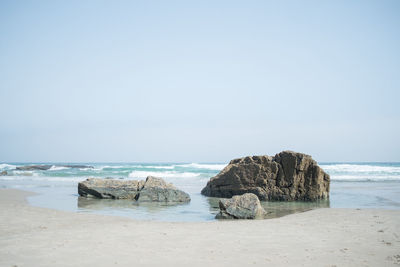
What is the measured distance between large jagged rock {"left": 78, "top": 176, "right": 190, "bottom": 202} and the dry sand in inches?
214

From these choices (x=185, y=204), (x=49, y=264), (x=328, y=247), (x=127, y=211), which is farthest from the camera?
(x=185, y=204)

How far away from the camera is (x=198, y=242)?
6.98 meters

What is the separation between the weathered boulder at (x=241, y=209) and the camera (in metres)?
10.8

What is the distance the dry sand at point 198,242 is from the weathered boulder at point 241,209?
3.48ft

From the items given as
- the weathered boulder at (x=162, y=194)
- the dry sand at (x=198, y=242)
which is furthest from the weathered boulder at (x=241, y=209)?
the weathered boulder at (x=162, y=194)

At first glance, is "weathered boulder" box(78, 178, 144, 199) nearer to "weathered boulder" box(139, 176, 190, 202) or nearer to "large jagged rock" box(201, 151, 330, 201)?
"weathered boulder" box(139, 176, 190, 202)

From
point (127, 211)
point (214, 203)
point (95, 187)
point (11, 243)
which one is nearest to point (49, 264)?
point (11, 243)

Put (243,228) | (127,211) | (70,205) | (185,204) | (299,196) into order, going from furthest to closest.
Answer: (299,196)
(185,204)
(70,205)
(127,211)
(243,228)

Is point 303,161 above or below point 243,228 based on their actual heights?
above

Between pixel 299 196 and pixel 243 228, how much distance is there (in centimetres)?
869

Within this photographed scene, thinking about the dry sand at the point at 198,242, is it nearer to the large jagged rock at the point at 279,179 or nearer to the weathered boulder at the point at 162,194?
the weathered boulder at the point at 162,194

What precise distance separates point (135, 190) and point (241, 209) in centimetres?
712

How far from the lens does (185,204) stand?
1481cm

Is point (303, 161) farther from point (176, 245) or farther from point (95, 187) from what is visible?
point (176, 245)
